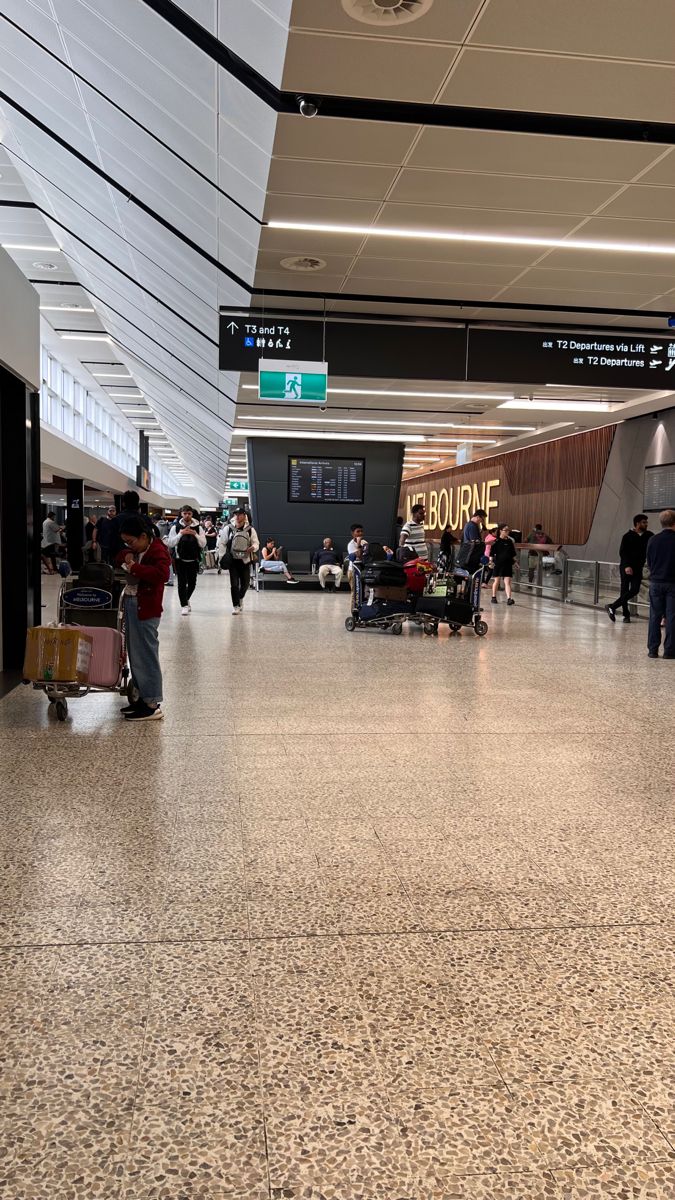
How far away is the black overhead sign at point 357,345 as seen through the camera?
1084 cm

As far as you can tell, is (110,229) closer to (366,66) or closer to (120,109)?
(120,109)

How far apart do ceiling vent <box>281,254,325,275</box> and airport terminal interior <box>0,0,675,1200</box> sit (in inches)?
8.6

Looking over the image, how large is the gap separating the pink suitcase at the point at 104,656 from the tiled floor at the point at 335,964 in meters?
0.51

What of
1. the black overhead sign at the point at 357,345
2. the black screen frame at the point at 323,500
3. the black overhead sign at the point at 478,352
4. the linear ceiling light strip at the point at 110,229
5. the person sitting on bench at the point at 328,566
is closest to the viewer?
the linear ceiling light strip at the point at 110,229

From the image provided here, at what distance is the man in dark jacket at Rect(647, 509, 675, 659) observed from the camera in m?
10.0

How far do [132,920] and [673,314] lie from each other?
10542mm

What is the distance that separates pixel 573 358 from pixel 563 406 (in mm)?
6895

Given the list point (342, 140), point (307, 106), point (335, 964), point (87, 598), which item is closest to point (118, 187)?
point (342, 140)

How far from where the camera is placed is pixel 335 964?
2.78 m

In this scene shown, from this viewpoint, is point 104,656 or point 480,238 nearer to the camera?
point 104,656

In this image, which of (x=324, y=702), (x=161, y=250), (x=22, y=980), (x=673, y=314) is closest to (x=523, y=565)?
(x=673, y=314)

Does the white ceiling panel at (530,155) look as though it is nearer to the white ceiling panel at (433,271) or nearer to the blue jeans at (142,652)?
the white ceiling panel at (433,271)

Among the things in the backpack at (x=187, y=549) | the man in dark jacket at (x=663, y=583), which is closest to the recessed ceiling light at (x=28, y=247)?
the backpack at (x=187, y=549)

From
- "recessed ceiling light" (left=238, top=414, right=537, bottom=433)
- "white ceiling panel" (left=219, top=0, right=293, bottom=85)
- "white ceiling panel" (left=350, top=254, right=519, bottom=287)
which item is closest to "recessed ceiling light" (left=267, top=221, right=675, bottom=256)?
"white ceiling panel" (left=350, top=254, right=519, bottom=287)
